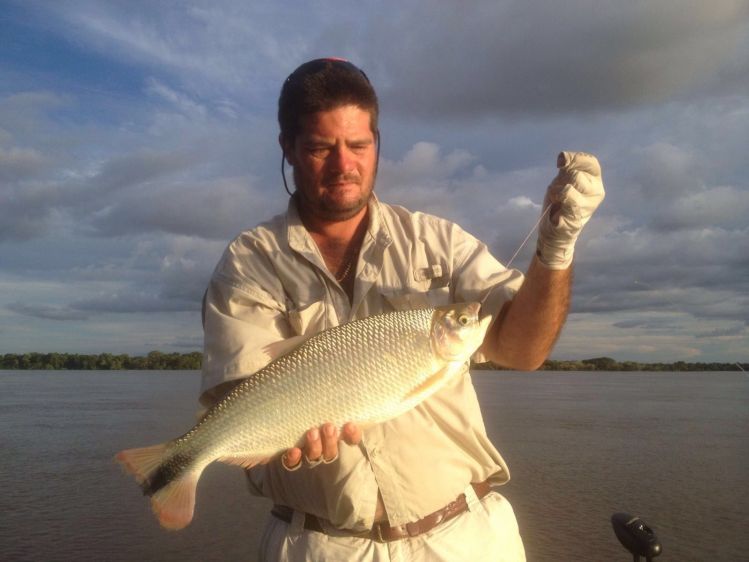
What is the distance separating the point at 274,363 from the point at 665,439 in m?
20.4

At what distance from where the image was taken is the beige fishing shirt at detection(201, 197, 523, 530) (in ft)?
11.7

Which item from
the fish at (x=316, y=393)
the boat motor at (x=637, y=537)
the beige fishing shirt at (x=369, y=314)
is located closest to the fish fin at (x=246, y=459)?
the fish at (x=316, y=393)

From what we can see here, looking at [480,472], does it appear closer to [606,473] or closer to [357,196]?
[357,196]

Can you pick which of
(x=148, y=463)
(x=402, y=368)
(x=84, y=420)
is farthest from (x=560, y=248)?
(x=84, y=420)

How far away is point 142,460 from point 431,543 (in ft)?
5.19

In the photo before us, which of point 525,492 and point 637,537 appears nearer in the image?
point 637,537

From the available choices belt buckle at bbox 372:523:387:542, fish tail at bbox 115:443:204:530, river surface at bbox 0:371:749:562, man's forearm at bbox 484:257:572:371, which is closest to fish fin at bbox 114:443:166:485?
fish tail at bbox 115:443:204:530

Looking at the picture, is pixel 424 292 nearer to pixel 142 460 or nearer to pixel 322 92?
pixel 322 92

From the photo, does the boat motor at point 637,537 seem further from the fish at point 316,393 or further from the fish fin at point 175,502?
the fish fin at point 175,502

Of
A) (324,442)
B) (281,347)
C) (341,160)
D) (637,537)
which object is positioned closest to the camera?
(324,442)

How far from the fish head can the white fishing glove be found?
48 centimetres

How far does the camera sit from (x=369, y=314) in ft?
13.2

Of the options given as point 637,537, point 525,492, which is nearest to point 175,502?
point 637,537

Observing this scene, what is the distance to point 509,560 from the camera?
3.74 meters
